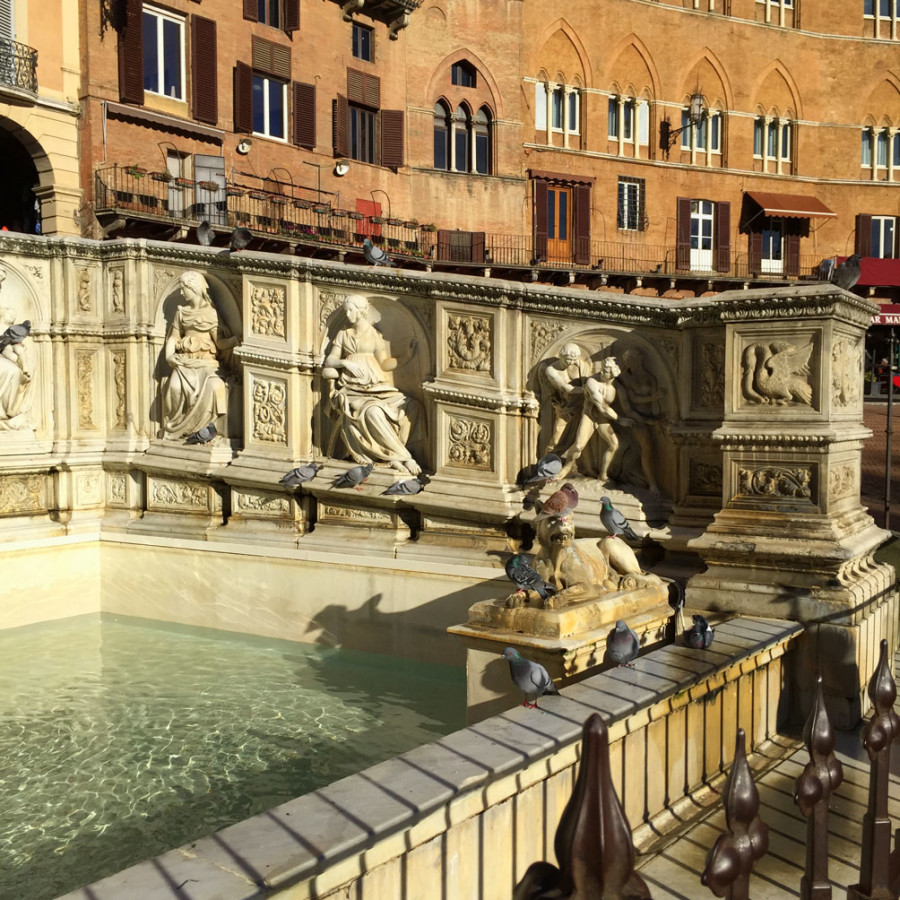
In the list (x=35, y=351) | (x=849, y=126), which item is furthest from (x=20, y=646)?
(x=849, y=126)

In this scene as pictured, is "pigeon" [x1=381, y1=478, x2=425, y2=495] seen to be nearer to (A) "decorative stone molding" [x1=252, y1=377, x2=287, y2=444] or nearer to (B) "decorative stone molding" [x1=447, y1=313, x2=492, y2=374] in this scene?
(B) "decorative stone molding" [x1=447, y1=313, x2=492, y2=374]

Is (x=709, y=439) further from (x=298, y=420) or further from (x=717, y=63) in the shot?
(x=717, y=63)

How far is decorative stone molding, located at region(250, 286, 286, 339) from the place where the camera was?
9289 millimetres

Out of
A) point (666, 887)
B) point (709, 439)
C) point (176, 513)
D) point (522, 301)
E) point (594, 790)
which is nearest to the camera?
point (594, 790)

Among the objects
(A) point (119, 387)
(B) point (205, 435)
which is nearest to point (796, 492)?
(B) point (205, 435)

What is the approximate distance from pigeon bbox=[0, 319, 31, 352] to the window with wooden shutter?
22.6 meters

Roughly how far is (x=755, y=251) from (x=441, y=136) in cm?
1256

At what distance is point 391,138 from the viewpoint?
31047mm

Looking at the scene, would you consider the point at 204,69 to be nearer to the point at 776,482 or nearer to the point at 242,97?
the point at 242,97

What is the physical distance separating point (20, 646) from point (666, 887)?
22.3ft

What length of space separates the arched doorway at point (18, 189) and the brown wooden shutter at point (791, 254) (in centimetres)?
2590

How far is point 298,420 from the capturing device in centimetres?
923

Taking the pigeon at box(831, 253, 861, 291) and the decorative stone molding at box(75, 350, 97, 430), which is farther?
the decorative stone molding at box(75, 350, 97, 430)

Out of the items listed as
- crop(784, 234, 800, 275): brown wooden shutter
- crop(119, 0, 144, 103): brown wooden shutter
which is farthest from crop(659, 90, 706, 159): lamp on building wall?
crop(119, 0, 144, 103): brown wooden shutter
